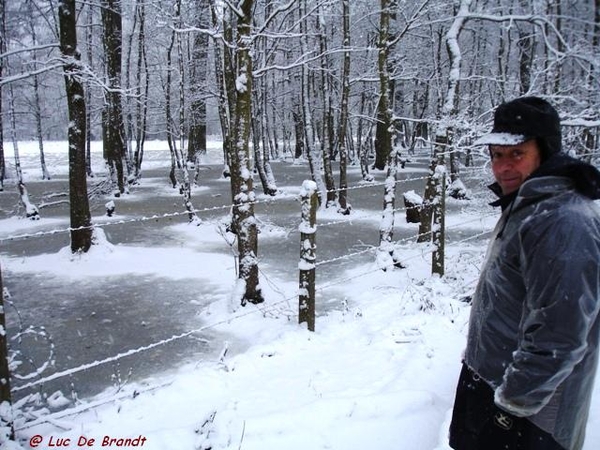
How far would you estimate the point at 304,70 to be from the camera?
1789 centimetres

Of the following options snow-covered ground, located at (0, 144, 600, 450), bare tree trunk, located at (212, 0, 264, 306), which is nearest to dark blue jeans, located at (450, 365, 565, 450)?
snow-covered ground, located at (0, 144, 600, 450)

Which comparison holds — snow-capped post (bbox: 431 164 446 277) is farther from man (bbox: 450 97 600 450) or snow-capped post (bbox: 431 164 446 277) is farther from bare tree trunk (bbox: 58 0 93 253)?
bare tree trunk (bbox: 58 0 93 253)

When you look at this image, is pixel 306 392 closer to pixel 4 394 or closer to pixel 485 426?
pixel 485 426

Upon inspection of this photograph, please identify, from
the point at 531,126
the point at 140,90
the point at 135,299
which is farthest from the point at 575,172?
the point at 140,90

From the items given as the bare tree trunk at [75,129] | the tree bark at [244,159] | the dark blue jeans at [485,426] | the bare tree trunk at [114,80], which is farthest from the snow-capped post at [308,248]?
the bare tree trunk at [114,80]

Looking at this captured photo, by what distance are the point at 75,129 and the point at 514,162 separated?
1142 centimetres

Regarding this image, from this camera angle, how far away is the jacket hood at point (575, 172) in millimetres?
1861

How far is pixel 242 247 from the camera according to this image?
7.76m

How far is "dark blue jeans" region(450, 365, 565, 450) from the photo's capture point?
6.75 feet

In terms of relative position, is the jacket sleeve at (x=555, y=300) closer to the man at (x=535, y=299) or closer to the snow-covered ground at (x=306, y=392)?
the man at (x=535, y=299)

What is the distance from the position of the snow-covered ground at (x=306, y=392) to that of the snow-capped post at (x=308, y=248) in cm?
30

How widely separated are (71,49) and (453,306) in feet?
32.9

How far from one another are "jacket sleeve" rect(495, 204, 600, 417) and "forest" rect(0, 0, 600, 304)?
4560 mm

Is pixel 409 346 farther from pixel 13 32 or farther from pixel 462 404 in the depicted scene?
pixel 13 32
